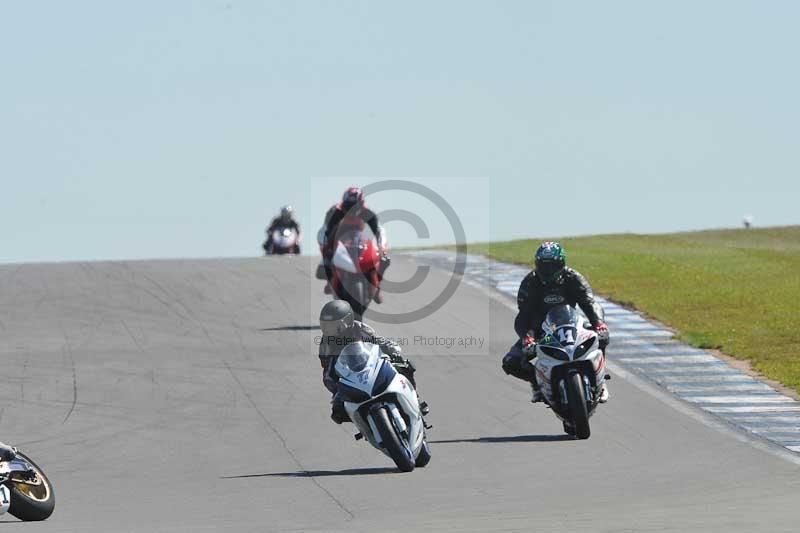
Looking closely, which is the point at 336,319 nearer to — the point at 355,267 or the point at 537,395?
the point at 537,395

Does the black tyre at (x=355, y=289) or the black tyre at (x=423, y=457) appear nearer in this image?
the black tyre at (x=423, y=457)

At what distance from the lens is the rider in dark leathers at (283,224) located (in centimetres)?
3981

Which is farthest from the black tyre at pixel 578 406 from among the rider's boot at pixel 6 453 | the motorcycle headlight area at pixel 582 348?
the rider's boot at pixel 6 453

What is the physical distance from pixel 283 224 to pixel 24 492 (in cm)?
2899

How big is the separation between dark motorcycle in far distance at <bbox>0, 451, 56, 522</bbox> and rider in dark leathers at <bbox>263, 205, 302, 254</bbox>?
28.5m

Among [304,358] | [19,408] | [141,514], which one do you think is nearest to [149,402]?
[19,408]

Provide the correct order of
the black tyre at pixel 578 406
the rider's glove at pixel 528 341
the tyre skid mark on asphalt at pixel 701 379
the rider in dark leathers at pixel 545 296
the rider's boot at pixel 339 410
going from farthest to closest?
1. the tyre skid mark on asphalt at pixel 701 379
2. the rider in dark leathers at pixel 545 296
3. the rider's glove at pixel 528 341
4. the black tyre at pixel 578 406
5. the rider's boot at pixel 339 410

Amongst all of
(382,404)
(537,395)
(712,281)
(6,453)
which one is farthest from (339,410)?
(712,281)

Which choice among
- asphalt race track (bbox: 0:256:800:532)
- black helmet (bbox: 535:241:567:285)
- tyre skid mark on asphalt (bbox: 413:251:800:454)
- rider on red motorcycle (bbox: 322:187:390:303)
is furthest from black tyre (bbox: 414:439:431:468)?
rider on red motorcycle (bbox: 322:187:390:303)

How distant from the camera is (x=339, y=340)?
13.6m

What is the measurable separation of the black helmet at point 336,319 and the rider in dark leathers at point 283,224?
26.1 meters

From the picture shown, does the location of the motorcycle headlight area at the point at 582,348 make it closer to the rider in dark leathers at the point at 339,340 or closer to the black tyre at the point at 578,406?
the black tyre at the point at 578,406

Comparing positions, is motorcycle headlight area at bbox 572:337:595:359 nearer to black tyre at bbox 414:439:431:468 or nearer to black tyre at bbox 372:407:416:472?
black tyre at bbox 414:439:431:468

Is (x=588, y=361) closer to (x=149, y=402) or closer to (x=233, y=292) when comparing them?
(x=149, y=402)
